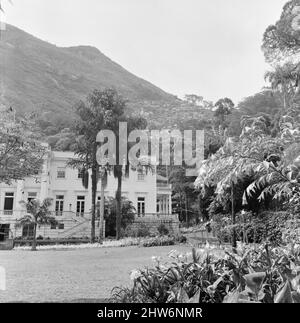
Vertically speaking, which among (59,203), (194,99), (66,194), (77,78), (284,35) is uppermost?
(77,78)

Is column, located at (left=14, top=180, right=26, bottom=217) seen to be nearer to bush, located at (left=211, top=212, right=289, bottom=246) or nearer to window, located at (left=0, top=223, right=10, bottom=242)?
window, located at (left=0, top=223, right=10, bottom=242)

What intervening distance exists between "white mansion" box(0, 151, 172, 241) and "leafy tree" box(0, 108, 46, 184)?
20396 millimetres

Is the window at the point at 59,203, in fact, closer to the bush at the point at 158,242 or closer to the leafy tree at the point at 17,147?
the bush at the point at 158,242

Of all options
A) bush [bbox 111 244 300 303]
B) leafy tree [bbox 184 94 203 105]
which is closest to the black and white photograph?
bush [bbox 111 244 300 303]

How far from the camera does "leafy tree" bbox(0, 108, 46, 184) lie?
6.53 meters

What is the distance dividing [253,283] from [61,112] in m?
36.9

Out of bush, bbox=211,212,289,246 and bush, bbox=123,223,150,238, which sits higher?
bush, bbox=211,212,289,246

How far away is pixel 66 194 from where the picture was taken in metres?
32.5

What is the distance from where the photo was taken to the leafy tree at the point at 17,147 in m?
6.53

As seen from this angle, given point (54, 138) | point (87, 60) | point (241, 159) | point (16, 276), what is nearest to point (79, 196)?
point (54, 138)

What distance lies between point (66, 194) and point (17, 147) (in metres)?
26.4

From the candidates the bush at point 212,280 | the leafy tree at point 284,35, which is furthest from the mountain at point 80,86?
the bush at point 212,280

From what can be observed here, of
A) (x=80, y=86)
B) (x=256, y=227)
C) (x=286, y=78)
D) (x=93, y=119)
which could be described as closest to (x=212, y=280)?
(x=256, y=227)

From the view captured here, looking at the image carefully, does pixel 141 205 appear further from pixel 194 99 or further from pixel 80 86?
pixel 194 99
